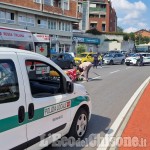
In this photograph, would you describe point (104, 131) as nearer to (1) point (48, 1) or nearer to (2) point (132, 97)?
(2) point (132, 97)

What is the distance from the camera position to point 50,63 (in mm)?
4887

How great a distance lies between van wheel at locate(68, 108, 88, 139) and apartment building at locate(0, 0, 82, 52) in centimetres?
2985

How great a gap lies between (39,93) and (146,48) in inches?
2184

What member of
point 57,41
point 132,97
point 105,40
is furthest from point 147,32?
point 132,97

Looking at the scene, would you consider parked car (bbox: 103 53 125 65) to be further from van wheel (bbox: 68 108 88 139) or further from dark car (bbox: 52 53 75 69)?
van wheel (bbox: 68 108 88 139)

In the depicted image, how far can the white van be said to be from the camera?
382cm

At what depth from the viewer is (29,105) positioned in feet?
13.5

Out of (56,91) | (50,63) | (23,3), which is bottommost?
(56,91)

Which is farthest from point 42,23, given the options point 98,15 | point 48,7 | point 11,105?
point 98,15

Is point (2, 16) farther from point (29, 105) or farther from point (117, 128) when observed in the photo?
point (29, 105)

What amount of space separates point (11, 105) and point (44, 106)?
0.75m

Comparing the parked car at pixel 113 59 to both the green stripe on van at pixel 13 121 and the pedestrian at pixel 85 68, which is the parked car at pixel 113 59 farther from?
the green stripe on van at pixel 13 121

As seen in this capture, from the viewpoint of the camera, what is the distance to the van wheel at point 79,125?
5.51m

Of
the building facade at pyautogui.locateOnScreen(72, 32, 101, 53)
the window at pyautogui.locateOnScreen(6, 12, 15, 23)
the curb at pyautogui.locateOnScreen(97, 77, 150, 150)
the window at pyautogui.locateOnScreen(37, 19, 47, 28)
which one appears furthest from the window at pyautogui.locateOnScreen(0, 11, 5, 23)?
the curb at pyautogui.locateOnScreen(97, 77, 150, 150)
